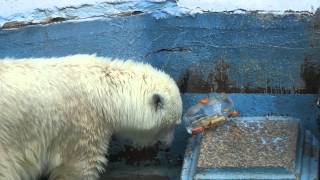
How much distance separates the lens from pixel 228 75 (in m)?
5.91

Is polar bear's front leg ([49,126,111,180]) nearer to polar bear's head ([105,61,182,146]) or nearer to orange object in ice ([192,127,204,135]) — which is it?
polar bear's head ([105,61,182,146])

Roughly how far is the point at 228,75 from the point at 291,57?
0.49 m

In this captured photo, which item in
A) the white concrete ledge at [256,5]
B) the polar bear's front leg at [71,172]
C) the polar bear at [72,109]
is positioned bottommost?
the polar bear's front leg at [71,172]

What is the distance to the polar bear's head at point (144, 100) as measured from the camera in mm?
5340

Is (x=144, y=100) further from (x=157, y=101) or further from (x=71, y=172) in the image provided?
(x=71, y=172)

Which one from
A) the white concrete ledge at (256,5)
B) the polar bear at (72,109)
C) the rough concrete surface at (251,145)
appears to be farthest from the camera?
the white concrete ledge at (256,5)

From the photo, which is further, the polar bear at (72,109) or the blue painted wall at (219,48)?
the blue painted wall at (219,48)

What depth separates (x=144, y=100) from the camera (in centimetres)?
535

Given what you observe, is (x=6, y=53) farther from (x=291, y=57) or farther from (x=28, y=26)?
(x=291, y=57)

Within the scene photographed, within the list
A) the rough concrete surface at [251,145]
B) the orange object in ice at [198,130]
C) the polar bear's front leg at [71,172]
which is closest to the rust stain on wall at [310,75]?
the rough concrete surface at [251,145]

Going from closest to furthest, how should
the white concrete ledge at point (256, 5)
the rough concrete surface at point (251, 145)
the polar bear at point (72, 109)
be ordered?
the polar bear at point (72, 109), the rough concrete surface at point (251, 145), the white concrete ledge at point (256, 5)

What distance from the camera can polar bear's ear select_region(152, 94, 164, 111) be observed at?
530 cm

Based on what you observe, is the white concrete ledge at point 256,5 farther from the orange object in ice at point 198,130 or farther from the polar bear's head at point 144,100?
the orange object in ice at point 198,130

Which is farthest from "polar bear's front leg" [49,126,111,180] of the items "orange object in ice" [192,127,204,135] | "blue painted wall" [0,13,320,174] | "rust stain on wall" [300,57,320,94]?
"rust stain on wall" [300,57,320,94]
